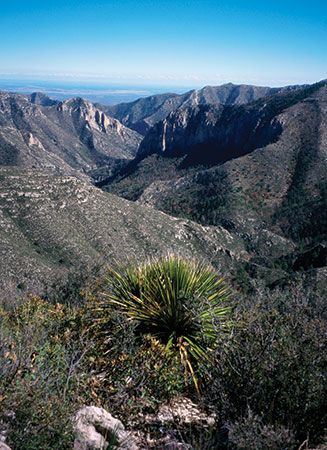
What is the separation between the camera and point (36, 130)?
187 meters

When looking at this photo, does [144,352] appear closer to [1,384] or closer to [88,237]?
[1,384]

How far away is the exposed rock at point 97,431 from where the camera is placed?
13.1 ft

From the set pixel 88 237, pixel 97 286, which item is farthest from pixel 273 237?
pixel 97 286

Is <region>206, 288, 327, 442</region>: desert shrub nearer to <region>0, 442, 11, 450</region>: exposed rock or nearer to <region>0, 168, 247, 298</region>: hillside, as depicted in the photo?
<region>0, 442, 11, 450</region>: exposed rock

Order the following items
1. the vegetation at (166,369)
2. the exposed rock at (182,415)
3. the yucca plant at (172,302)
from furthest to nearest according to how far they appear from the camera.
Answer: the yucca plant at (172,302) → the exposed rock at (182,415) → the vegetation at (166,369)

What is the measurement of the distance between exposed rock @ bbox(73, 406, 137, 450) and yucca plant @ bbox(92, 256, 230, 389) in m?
1.62

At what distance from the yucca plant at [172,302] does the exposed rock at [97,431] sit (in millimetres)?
1618

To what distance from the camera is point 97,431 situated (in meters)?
4.34

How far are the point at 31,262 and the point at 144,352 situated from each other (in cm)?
3397

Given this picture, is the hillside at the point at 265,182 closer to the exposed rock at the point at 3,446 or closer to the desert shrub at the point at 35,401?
the desert shrub at the point at 35,401

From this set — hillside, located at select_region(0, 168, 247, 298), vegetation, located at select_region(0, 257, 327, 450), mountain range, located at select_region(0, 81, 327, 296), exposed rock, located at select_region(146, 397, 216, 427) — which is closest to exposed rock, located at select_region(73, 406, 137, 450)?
vegetation, located at select_region(0, 257, 327, 450)

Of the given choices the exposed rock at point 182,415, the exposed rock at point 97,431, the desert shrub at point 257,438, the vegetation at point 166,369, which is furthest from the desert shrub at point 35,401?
the desert shrub at point 257,438

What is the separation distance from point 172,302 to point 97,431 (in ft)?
8.83

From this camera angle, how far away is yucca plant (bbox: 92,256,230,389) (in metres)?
6.36
